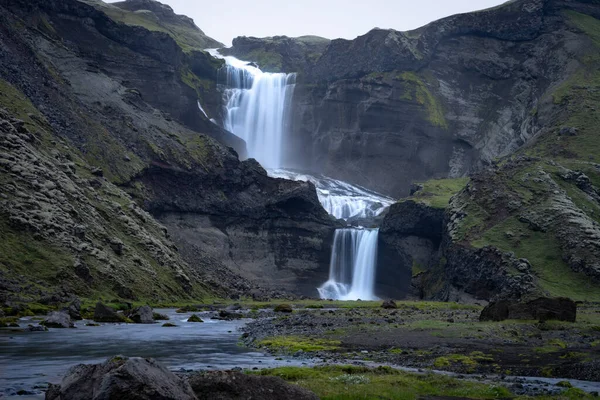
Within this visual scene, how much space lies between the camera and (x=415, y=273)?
5527 inches

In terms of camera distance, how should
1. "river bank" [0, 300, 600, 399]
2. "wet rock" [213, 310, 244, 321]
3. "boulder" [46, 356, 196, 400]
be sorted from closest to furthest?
"boulder" [46, 356, 196, 400]
"river bank" [0, 300, 600, 399]
"wet rock" [213, 310, 244, 321]

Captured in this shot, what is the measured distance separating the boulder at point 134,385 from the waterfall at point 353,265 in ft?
397

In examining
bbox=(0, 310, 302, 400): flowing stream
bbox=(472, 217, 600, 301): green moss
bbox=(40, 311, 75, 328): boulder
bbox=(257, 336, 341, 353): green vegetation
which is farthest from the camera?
bbox=(472, 217, 600, 301): green moss

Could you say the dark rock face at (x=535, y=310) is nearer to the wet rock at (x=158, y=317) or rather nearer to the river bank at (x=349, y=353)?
the river bank at (x=349, y=353)

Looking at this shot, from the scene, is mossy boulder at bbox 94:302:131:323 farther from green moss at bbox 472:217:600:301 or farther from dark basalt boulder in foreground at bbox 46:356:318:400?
green moss at bbox 472:217:600:301

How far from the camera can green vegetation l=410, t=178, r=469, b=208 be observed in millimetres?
144000

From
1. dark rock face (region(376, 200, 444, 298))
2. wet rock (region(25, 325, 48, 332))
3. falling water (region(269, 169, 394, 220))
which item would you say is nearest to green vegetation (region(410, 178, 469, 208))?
dark rock face (region(376, 200, 444, 298))

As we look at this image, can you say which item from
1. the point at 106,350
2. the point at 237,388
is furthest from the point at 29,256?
the point at 237,388

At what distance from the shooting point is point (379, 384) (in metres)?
25.6

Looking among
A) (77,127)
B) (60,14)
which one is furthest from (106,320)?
(60,14)

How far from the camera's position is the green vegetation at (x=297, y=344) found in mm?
40281

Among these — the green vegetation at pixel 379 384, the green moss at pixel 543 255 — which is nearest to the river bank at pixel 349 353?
the green vegetation at pixel 379 384

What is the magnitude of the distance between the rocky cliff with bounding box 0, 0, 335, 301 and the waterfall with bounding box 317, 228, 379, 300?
2.73 metres

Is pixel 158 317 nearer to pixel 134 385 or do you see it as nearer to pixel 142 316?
pixel 142 316
